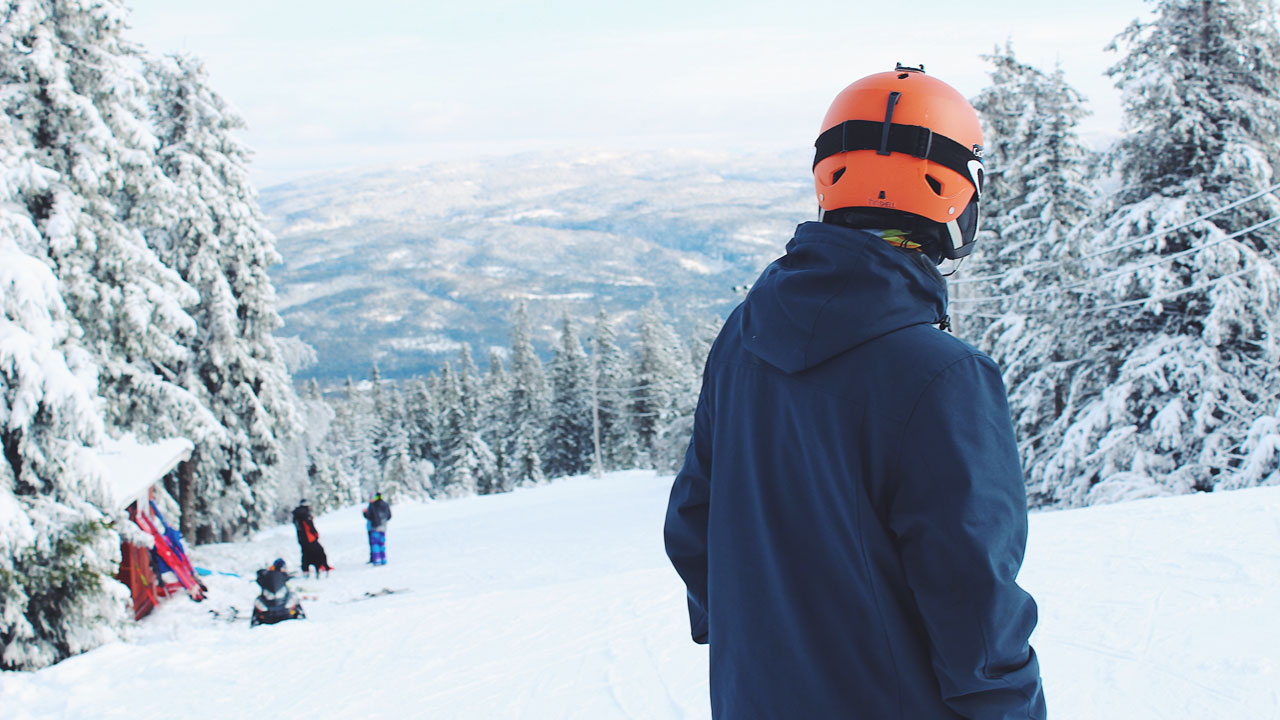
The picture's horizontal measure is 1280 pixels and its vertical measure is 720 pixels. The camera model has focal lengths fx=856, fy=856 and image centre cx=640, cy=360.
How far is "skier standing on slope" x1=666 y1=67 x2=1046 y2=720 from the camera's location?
5.02 ft

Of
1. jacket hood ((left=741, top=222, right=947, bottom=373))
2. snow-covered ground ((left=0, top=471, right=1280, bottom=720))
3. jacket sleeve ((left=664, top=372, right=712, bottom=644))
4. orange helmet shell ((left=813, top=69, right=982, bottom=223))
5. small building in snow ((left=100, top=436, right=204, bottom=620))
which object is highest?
orange helmet shell ((left=813, top=69, right=982, bottom=223))

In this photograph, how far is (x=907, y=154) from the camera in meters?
1.83

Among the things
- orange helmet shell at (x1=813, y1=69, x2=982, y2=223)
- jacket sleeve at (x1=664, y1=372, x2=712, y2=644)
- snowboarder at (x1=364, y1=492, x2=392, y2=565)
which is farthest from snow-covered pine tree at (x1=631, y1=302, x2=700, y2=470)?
orange helmet shell at (x1=813, y1=69, x2=982, y2=223)

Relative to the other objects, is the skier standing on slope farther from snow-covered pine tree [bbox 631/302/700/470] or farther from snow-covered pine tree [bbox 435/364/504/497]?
snow-covered pine tree [bbox 631/302/700/470]

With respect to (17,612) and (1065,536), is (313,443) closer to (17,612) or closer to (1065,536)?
(17,612)

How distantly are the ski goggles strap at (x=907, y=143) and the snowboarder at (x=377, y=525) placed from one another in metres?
16.6

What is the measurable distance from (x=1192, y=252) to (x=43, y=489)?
1714 centimetres

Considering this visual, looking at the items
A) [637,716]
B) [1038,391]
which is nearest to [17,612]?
[637,716]

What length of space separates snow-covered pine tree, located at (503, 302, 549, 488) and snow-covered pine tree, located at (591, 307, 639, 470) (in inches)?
197

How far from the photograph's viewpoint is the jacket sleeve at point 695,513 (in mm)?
2156

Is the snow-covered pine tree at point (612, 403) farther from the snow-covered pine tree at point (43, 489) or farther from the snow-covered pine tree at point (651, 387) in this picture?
the snow-covered pine tree at point (43, 489)

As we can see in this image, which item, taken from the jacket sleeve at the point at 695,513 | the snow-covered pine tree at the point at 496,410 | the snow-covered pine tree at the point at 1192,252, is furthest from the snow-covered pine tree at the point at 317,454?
the jacket sleeve at the point at 695,513

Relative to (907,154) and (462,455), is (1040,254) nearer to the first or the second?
(907,154)

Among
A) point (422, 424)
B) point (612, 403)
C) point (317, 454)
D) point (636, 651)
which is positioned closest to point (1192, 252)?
point (636, 651)
